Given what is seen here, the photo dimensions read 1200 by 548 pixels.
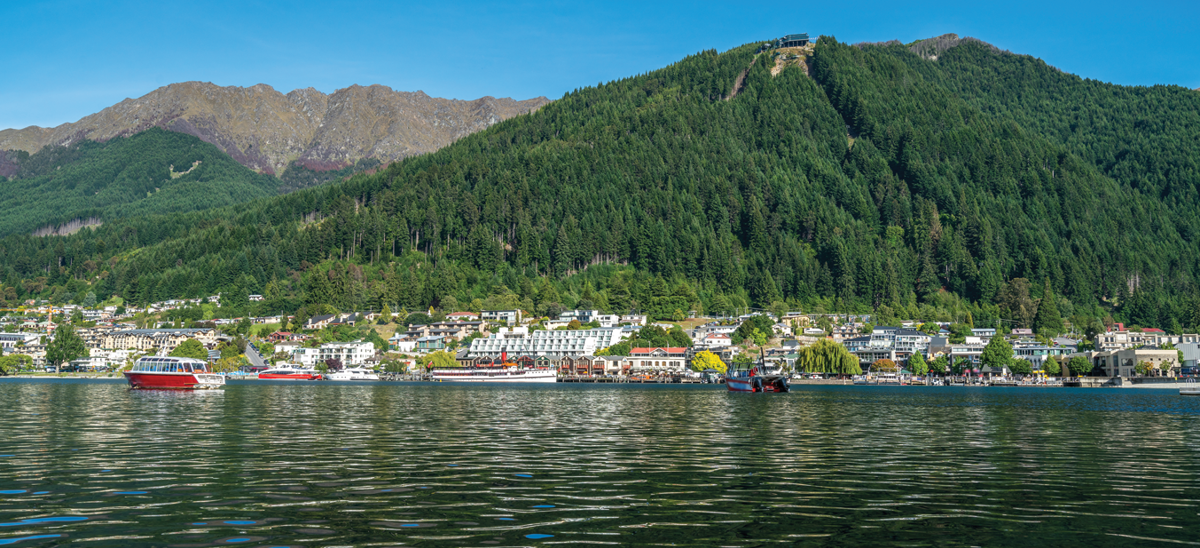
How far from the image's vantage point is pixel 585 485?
85.5 ft

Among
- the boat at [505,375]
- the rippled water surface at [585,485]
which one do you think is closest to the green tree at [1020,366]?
the boat at [505,375]

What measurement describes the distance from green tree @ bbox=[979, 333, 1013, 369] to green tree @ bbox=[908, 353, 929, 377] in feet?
39.6

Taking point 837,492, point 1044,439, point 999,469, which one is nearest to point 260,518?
point 837,492

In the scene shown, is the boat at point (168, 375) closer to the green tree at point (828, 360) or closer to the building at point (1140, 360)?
the green tree at point (828, 360)

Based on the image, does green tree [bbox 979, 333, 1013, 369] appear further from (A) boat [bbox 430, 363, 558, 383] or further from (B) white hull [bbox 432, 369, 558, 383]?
(B) white hull [bbox 432, 369, 558, 383]

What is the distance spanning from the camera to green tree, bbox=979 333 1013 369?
19462 cm

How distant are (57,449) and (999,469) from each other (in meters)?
34.2

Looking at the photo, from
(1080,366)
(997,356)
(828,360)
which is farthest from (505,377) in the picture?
(1080,366)

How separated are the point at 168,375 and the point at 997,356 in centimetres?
16015

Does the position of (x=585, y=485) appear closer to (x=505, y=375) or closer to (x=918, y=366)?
(x=505, y=375)

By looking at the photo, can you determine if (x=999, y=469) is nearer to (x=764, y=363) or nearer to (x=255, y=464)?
(x=255, y=464)

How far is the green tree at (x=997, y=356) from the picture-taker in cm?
19462

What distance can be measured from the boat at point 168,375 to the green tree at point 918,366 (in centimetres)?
14361

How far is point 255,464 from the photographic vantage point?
30547 mm
